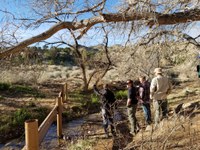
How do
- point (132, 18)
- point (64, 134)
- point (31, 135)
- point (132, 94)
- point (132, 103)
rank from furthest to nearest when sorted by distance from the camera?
1. point (64, 134)
2. point (132, 103)
3. point (132, 94)
4. point (132, 18)
5. point (31, 135)

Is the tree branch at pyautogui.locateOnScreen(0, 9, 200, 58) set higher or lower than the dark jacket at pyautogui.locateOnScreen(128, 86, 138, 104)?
higher

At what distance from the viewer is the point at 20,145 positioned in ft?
35.4

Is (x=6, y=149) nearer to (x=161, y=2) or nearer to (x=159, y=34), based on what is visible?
(x=159, y=34)

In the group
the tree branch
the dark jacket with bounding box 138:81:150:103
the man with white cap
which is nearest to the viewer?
the tree branch

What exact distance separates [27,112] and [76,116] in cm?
237

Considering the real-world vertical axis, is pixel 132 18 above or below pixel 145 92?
above

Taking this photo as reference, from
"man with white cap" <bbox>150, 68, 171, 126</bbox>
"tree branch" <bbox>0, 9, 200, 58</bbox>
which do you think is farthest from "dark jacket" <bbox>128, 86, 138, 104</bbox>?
"tree branch" <bbox>0, 9, 200, 58</bbox>

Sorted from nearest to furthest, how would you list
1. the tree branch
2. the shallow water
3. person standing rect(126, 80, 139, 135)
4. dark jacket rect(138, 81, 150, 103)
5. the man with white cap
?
the tree branch
the man with white cap
person standing rect(126, 80, 139, 135)
dark jacket rect(138, 81, 150, 103)
the shallow water

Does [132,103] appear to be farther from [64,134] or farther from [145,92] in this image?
[64,134]

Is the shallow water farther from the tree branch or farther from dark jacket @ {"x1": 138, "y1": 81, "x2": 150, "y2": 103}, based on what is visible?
the tree branch

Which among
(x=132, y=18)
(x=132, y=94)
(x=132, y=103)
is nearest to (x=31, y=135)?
(x=132, y=18)

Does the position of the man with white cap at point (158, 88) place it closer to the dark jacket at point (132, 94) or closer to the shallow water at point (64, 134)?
the dark jacket at point (132, 94)

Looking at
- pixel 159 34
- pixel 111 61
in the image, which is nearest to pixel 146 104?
pixel 159 34

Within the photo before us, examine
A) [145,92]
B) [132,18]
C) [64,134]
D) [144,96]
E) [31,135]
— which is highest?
[132,18]
